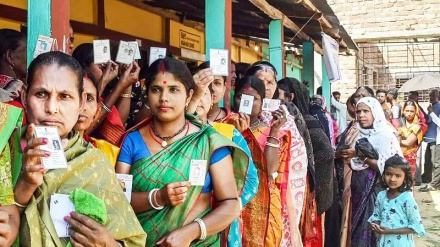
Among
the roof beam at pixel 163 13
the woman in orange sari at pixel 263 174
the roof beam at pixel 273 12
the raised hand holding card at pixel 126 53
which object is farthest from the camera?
the roof beam at pixel 163 13

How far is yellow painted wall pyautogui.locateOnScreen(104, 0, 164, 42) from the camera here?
6684 mm

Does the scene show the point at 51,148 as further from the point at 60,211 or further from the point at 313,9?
the point at 313,9

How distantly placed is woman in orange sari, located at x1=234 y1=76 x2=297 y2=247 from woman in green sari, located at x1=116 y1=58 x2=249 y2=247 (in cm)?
88

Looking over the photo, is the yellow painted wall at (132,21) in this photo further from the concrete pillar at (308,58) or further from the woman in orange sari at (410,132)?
the woman in orange sari at (410,132)

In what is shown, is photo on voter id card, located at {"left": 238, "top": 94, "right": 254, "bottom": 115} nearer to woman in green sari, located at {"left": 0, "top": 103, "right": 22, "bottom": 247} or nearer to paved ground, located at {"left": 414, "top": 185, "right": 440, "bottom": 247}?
woman in green sari, located at {"left": 0, "top": 103, "right": 22, "bottom": 247}

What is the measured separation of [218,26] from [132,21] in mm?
3449

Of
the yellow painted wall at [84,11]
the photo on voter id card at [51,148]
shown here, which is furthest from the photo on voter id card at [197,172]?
the yellow painted wall at [84,11]

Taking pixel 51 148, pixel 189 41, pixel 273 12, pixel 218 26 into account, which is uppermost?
pixel 189 41

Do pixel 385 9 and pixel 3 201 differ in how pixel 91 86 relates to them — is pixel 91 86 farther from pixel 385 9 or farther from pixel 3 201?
pixel 385 9

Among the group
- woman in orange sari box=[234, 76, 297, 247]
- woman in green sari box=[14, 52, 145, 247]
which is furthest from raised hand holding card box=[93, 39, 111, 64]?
woman in orange sari box=[234, 76, 297, 247]

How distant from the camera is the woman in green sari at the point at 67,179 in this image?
166 centimetres

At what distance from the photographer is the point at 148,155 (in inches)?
93.7

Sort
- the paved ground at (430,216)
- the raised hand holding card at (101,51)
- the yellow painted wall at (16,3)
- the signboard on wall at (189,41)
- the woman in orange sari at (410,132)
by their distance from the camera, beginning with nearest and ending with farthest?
the raised hand holding card at (101,51) < the yellow painted wall at (16,3) < the paved ground at (430,216) < the signboard on wall at (189,41) < the woman in orange sari at (410,132)

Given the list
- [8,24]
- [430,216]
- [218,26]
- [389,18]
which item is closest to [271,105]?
[218,26]
